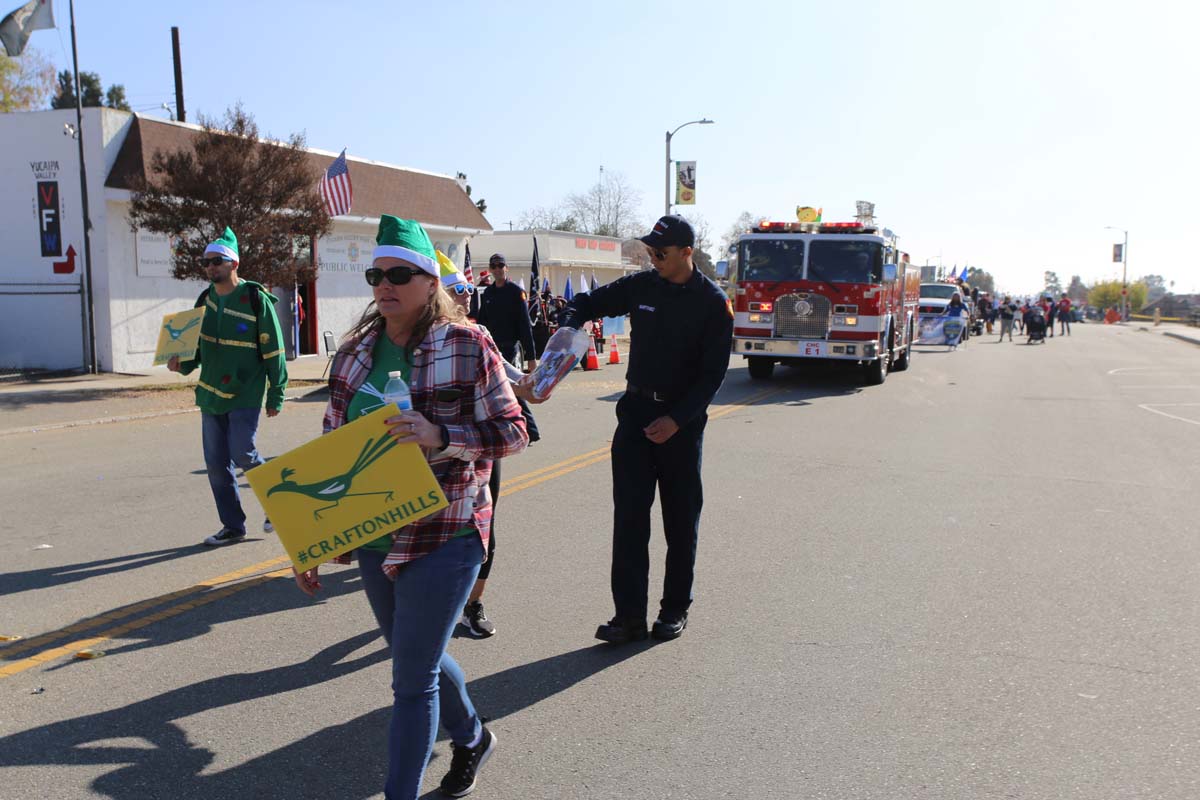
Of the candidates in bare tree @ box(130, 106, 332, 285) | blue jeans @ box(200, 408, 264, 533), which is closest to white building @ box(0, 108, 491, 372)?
bare tree @ box(130, 106, 332, 285)

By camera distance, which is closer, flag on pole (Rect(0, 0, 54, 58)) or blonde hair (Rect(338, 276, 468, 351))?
blonde hair (Rect(338, 276, 468, 351))

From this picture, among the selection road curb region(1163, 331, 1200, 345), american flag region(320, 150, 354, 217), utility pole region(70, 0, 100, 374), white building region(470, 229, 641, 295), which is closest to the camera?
utility pole region(70, 0, 100, 374)

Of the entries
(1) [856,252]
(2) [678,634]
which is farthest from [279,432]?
(1) [856,252]

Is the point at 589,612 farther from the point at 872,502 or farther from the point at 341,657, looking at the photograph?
the point at 872,502

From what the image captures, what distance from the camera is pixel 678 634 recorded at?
5.09 meters

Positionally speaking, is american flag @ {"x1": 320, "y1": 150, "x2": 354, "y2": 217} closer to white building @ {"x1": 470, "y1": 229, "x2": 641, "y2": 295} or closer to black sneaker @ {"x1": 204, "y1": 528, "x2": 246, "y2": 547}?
black sneaker @ {"x1": 204, "y1": 528, "x2": 246, "y2": 547}

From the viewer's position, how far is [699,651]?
4.90 meters

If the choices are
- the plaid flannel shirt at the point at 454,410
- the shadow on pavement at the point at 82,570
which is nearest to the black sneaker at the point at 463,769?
the plaid flannel shirt at the point at 454,410

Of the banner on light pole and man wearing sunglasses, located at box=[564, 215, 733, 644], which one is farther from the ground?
the banner on light pole

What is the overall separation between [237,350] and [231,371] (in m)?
0.15

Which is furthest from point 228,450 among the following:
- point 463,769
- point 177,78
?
point 177,78

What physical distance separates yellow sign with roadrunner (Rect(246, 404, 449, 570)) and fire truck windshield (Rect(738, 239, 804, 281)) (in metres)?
16.1

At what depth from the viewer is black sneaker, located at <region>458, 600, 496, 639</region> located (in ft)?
16.5

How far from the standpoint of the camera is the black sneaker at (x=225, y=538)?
670 centimetres
